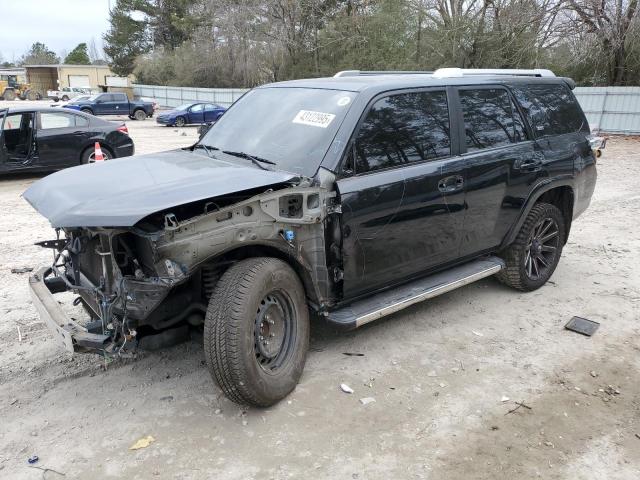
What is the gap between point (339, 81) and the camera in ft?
13.7

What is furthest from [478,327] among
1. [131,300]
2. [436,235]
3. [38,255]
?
[38,255]

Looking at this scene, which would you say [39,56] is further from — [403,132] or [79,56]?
[403,132]

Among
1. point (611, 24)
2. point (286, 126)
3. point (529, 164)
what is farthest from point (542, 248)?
point (611, 24)

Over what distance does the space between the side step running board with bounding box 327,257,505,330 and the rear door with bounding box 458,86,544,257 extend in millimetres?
163

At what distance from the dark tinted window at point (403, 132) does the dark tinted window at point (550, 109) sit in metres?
1.13

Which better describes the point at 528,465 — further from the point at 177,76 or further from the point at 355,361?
the point at 177,76

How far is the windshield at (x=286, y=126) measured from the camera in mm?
3686

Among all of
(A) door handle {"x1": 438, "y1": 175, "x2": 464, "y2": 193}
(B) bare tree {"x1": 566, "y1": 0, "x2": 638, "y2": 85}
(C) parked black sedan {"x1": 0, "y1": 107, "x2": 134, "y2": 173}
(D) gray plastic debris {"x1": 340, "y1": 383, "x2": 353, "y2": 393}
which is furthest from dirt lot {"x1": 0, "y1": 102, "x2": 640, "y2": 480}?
(B) bare tree {"x1": 566, "y1": 0, "x2": 638, "y2": 85}

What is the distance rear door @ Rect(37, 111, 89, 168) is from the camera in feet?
34.6

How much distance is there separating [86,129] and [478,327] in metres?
9.30

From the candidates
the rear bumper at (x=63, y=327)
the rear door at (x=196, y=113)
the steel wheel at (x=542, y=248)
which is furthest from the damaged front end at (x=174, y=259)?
the rear door at (x=196, y=113)

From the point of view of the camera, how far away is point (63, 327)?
121 inches

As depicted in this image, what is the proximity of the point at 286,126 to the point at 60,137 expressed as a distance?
8313 mm

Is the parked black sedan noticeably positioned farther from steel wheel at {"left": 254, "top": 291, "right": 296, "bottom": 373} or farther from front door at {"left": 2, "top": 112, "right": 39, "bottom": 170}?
steel wheel at {"left": 254, "top": 291, "right": 296, "bottom": 373}
